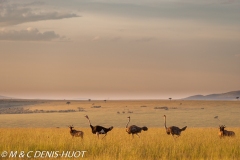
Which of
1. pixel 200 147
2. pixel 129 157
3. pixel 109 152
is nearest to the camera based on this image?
pixel 129 157

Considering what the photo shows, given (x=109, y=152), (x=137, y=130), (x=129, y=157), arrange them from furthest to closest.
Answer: (x=137, y=130) < (x=109, y=152) < (x=129, y=157)

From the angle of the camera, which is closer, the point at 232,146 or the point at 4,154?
the point at 4,154

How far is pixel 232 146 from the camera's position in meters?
18.9

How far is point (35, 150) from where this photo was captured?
694 inches

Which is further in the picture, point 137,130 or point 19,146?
point 137,130

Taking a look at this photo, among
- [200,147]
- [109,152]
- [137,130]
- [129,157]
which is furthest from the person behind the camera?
[137,130]

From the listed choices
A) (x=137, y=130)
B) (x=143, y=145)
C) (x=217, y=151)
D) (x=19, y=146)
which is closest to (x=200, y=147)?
(x=217, y=151)

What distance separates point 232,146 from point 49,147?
790 centimetres

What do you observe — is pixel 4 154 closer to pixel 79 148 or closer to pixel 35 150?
pixel 35 150

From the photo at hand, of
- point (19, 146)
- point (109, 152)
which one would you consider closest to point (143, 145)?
point (109, 152)

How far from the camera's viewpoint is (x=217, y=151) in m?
18.0

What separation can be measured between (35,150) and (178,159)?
5.80 m

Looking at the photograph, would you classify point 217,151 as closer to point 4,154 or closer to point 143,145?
point 143,145

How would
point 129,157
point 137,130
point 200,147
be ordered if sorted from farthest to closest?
point 137,130
point 200,147
point 129,157
